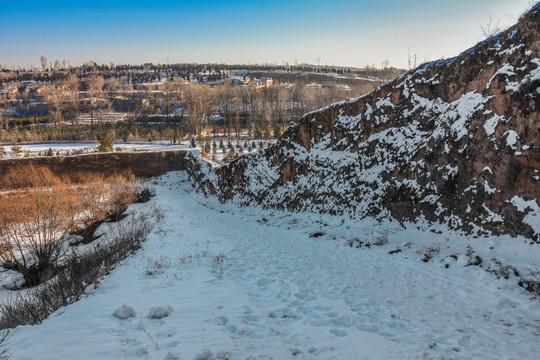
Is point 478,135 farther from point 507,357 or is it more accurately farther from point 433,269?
point 507,357

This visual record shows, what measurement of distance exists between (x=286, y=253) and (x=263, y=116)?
53598 mm

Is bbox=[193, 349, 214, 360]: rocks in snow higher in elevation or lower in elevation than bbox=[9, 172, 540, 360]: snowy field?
higher

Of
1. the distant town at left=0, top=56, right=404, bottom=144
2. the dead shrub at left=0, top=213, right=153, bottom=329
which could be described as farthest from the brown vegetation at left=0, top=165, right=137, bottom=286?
the distant town at left=0, top=56, right=404, bottom=144

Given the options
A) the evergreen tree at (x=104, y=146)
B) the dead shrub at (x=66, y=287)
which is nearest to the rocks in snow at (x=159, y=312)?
the dead shrub at (x=66, y=287)

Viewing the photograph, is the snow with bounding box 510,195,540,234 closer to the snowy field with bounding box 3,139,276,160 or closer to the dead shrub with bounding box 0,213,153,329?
the dead shrub with bounding box 0,213,153,329

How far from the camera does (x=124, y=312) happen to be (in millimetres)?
4230

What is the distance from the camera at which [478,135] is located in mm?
7617

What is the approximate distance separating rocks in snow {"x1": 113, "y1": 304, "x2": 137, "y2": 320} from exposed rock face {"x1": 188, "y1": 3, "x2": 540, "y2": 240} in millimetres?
7095

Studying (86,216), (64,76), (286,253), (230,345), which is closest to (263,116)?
(86,216)

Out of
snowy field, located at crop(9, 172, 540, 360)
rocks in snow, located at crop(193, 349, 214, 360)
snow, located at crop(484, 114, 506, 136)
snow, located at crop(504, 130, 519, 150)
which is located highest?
snow, located at crop(484, 114, 506, 136)

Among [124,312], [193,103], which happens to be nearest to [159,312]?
[124,312]

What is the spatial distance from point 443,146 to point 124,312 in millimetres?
8640

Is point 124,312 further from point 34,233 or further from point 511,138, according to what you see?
point 34,233

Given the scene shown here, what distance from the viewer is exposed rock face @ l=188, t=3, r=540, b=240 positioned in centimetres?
657
